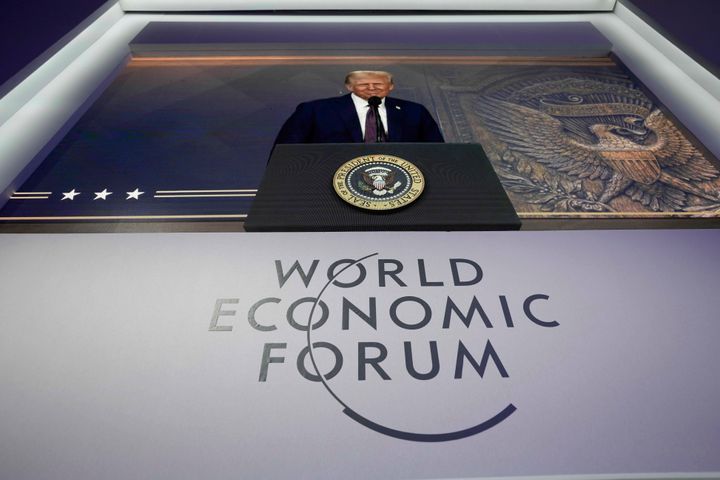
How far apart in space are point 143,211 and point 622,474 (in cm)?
251

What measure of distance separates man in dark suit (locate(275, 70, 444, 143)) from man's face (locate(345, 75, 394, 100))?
0.09 meters

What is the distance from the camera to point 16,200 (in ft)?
8.91

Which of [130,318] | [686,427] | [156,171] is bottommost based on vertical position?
[686,427]

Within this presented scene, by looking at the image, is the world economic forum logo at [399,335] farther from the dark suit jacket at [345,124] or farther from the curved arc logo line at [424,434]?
the dark suit jacket at [345,124]

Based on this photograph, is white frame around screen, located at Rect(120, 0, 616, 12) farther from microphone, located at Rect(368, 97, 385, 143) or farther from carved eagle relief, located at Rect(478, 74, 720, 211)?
microphone, located at Rect(368, 97, 385, 143)

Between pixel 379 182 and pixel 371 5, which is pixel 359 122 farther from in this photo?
pixel 371 5

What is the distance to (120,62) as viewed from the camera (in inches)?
161

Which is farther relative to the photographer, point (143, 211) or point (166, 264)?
point (143, 211)

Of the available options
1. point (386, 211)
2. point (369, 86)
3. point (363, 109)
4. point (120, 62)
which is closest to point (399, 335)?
point (386, 211)

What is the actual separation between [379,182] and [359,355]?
35.1 inches

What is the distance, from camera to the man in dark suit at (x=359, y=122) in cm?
296

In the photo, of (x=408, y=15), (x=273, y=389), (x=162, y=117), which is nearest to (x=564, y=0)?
(x=408, y=15)

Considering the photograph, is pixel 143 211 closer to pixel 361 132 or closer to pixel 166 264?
pixel 166 264

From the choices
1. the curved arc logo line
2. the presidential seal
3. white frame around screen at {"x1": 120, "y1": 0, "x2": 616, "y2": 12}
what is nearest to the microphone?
the presidential seal
